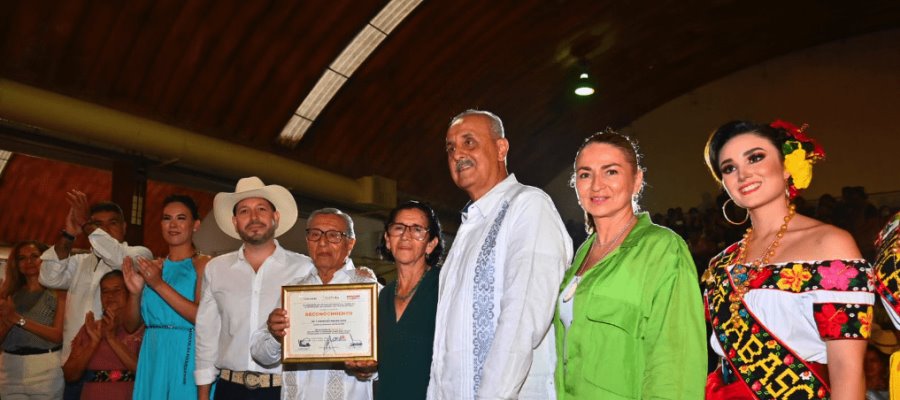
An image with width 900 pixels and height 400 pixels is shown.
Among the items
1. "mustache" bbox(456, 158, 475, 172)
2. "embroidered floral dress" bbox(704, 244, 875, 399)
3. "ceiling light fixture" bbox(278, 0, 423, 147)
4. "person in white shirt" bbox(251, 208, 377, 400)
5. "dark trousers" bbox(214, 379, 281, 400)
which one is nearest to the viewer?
"embroidered floral dress" bbox(704, 244, 875, 399)

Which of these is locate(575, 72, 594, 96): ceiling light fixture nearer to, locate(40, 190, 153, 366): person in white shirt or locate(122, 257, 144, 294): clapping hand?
locate(40, 190, 153, 366): person in white shirt

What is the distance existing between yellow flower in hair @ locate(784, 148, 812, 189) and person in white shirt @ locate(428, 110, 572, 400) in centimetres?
76

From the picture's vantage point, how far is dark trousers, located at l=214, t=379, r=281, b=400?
353 cm

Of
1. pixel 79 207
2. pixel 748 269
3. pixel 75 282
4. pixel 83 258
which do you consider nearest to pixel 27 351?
pixel 75 282

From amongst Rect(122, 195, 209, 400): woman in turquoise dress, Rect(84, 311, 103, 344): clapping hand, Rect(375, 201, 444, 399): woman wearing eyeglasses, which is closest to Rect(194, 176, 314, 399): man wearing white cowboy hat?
Rect(122, 195, 209, 400): woman in turquoise dress

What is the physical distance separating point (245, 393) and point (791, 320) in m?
2.49

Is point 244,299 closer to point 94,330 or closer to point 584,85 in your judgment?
point 94,330

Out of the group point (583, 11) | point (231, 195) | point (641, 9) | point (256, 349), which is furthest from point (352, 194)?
point (256, 349)

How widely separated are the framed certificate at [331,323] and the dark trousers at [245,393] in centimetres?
38

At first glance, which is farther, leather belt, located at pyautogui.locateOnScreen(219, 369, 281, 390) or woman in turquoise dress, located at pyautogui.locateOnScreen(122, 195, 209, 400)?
woman in turquoise dress, located at pyautogui.locateOnScreen(122, 195, 209, 400)

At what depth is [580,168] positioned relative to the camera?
2.51 meters

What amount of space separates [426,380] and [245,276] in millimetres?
1351
